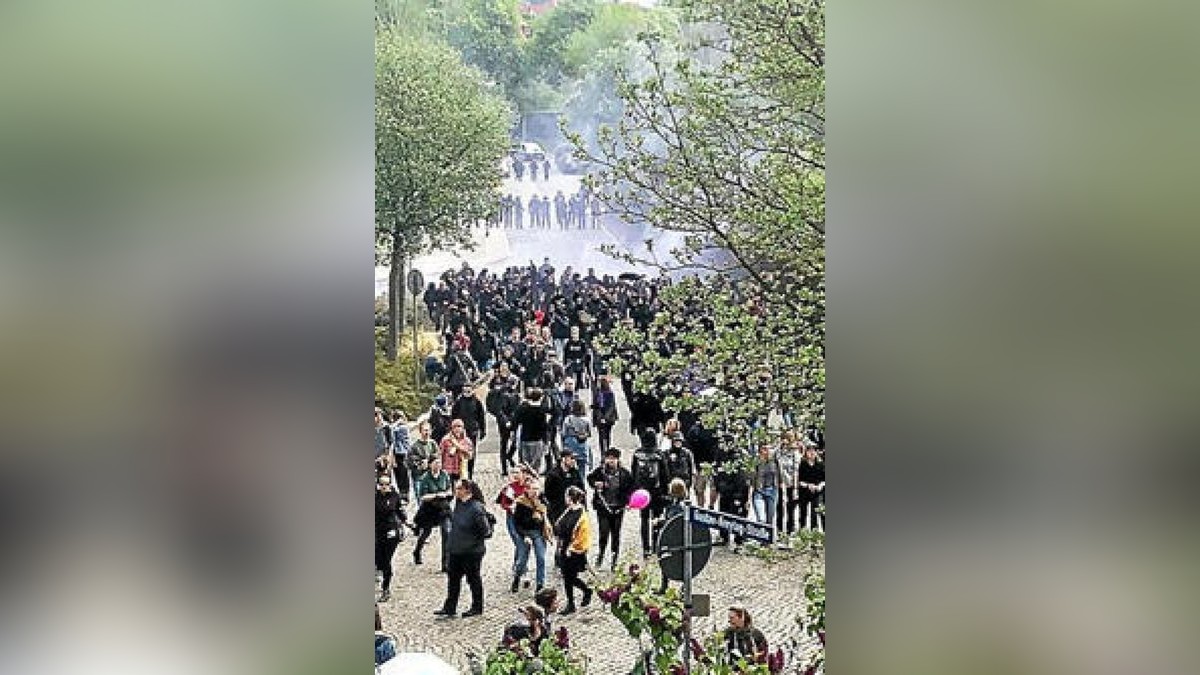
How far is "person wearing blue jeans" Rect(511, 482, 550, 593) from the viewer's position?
3307 millimetres

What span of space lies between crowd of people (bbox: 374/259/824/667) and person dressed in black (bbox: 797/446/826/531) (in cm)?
6

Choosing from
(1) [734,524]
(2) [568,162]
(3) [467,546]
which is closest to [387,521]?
(3) [467,546]

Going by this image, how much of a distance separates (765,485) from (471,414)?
844 millimetres

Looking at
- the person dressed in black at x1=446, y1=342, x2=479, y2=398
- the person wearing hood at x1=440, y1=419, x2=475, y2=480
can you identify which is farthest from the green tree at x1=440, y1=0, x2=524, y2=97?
the person wearing hood at x1=440, y1=419, x2=475, y2=480

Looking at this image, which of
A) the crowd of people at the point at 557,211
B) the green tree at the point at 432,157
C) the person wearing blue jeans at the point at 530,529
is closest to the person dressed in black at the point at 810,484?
the person wearing blue jeans at the point at 530,529

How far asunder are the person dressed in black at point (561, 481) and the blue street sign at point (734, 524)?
35 cm

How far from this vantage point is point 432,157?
321 cm

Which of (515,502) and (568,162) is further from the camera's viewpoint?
(515,502)

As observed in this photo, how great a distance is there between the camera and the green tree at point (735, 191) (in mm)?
3148

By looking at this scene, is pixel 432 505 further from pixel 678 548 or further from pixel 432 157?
pixel 432 157

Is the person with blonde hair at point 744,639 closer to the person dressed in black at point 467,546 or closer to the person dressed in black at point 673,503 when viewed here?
the person dressed in black at point 673,503

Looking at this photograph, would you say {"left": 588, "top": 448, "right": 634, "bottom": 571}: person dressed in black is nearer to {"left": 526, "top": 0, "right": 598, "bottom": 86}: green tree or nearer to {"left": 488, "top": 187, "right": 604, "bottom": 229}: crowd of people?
{"left": 488, "top": 187, "right": 604, "bottom": 229}: crowd of people
